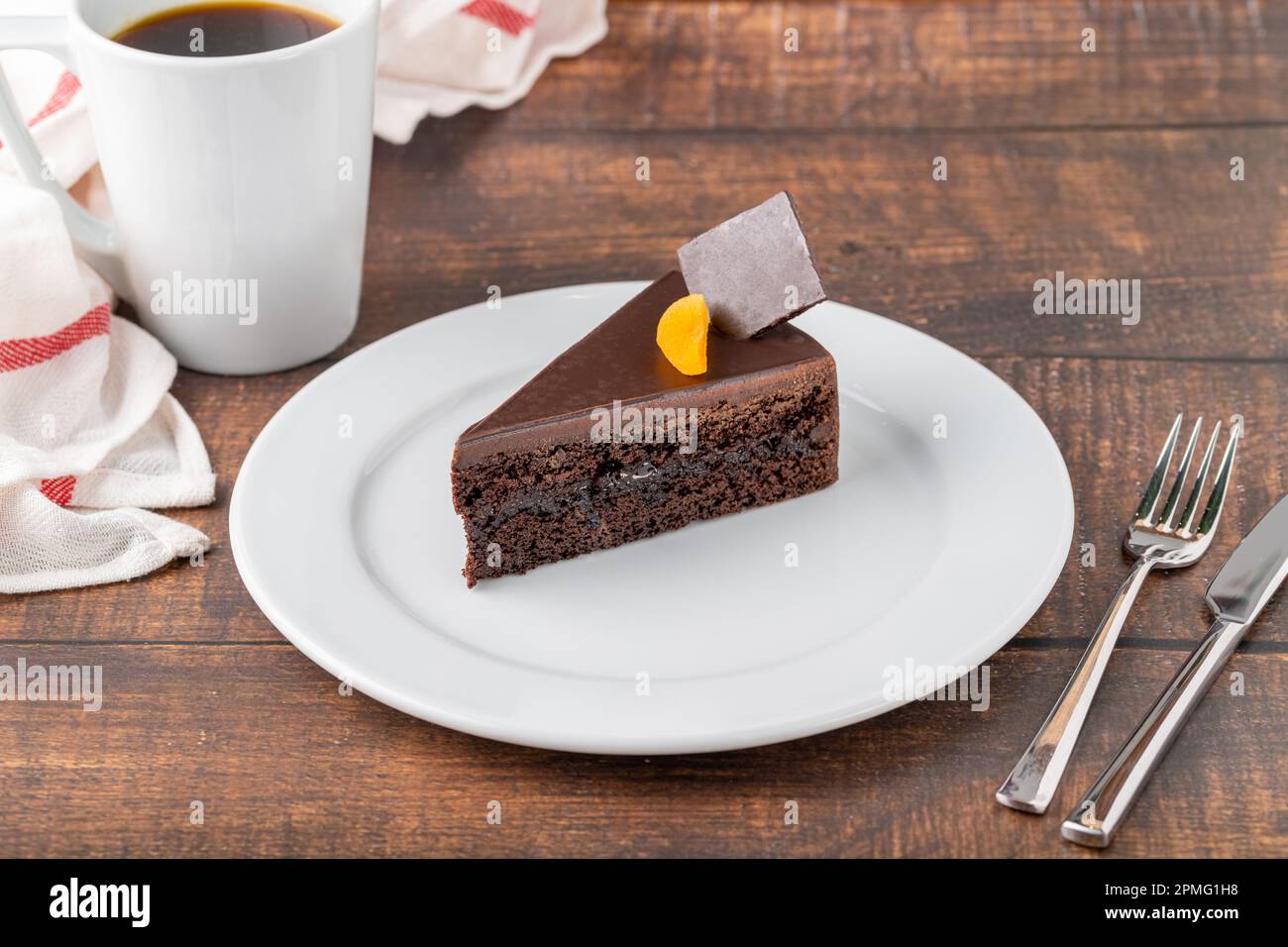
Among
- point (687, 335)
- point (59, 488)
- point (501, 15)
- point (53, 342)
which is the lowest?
point (59, 488)

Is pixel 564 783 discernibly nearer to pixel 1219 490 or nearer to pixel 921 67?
pixel 1219 490

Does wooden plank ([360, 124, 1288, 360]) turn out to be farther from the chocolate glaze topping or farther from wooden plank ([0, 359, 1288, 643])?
the chocolate glaze topping

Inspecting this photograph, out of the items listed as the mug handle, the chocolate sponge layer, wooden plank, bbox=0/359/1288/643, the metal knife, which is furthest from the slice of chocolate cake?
the mug handle

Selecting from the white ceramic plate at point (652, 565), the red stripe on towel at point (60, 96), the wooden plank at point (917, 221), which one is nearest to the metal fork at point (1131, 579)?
the white ceramic plate at point (652, 565)

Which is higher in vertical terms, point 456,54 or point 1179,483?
point 456,54

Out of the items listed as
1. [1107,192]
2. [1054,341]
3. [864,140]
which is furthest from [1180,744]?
[864,140]

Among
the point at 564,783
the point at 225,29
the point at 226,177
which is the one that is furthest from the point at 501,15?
the point at 564,783
